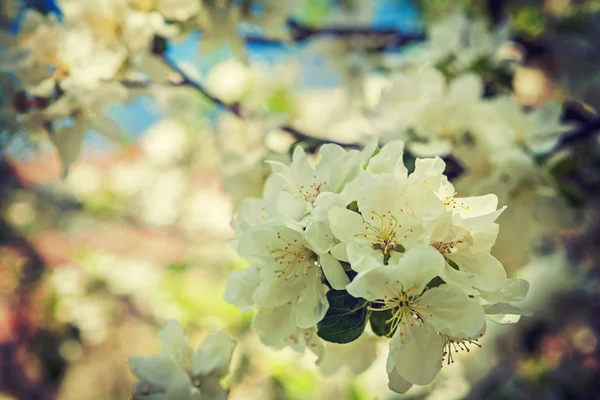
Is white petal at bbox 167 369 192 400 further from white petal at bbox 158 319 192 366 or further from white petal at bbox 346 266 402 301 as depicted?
white petal at bbox 346 266 402 301

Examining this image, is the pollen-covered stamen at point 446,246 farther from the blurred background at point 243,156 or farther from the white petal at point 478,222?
the blurred background at point 243,156

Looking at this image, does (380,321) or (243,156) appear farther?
(243,156)

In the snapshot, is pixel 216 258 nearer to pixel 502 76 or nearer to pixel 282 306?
pixel 502 76

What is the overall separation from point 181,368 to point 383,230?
0.34 metres

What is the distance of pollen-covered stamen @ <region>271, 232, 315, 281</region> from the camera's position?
1.62 ft

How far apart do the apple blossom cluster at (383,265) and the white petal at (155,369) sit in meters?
0.16

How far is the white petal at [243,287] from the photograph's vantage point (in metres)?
0.52

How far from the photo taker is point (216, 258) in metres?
3.31

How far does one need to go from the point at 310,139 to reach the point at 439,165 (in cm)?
43

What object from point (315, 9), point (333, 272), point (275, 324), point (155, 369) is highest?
point (333, 272)

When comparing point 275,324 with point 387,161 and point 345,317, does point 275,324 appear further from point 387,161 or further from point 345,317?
point 387,161

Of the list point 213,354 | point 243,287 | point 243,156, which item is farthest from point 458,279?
point 243,156

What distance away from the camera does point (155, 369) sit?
0.59 meters

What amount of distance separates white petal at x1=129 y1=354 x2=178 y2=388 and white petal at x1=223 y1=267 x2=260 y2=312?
6.2 inches
